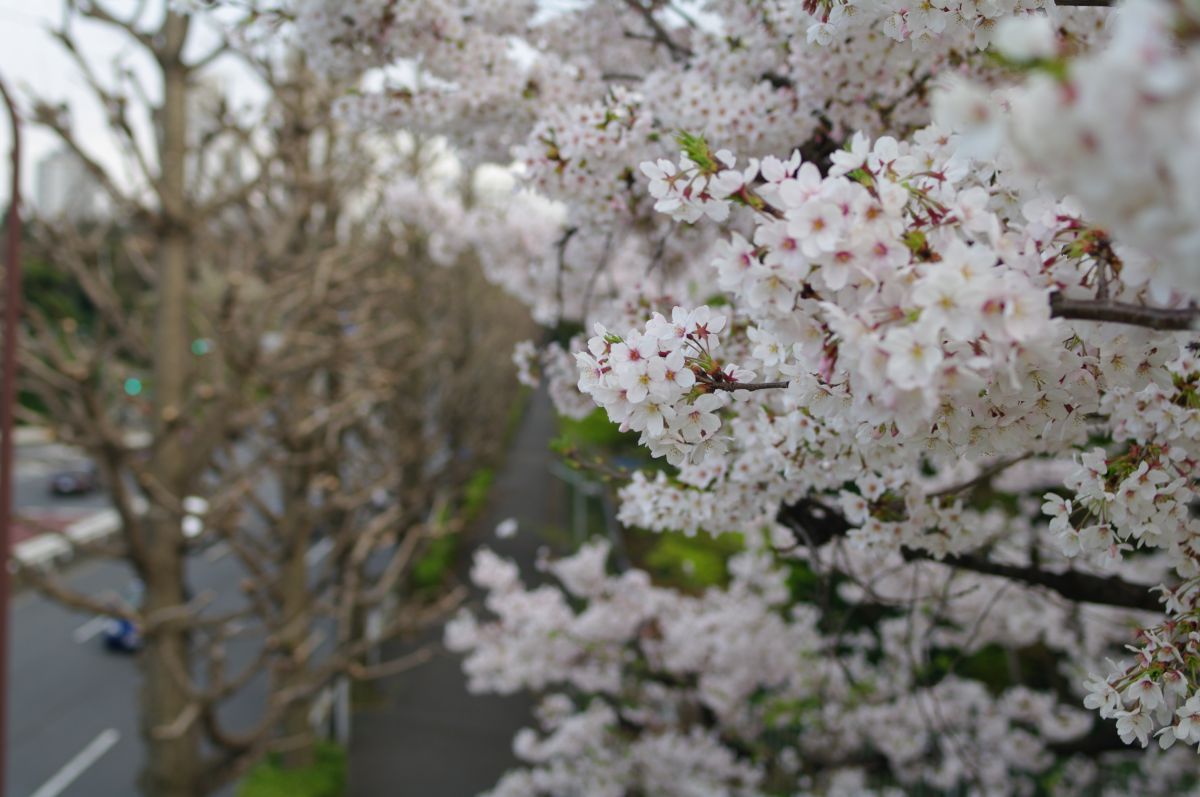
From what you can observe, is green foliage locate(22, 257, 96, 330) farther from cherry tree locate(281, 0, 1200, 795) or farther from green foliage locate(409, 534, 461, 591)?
cherry tree locate(281, 0, 1200, 795)

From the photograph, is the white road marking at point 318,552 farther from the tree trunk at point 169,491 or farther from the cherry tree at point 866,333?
the cherry tree at point 866,333

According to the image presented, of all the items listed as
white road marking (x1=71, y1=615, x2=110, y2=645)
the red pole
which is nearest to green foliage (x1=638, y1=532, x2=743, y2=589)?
the red pole

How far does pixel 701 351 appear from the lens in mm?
1354

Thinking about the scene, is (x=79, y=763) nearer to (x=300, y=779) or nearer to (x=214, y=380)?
(x=300, y=779)

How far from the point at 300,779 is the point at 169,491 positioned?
4433mm

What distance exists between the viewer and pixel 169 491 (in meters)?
5.88

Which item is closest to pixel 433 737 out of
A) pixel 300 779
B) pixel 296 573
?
Answer: pixel 300 779

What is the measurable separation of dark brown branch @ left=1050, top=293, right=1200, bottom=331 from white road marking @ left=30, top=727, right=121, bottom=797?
12.1 meters

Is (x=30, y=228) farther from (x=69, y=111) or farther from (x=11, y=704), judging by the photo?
(x=11, y=704)

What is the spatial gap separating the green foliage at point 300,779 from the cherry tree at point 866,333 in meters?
3.88

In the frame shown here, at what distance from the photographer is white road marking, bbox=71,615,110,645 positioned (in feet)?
46.6

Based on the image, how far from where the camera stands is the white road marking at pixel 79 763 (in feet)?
32.1

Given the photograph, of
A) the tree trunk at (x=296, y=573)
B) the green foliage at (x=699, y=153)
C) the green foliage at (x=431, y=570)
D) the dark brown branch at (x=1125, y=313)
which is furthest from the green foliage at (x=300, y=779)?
the dark brown branch at (x=1125, y=313)

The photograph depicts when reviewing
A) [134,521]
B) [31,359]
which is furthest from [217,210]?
[134,521]
